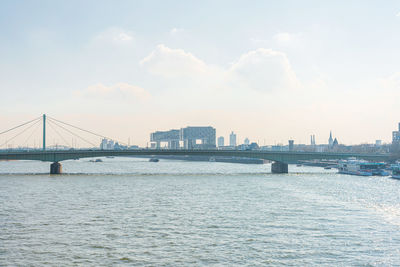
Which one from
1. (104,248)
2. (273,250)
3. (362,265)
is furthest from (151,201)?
(362,265)

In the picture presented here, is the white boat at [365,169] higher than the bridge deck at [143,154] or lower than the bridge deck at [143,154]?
lower

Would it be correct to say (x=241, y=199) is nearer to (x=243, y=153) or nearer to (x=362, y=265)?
(x=362, y=265)

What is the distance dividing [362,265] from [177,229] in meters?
15.0

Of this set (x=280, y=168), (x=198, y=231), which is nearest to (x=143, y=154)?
(x=280, y=168)

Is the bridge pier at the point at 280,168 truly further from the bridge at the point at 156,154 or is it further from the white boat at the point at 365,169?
the white boat at the point at 365,169

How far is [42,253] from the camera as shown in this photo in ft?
84.0

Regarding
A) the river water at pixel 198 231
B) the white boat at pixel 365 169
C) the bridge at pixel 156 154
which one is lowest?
the river water at pixel 198 231

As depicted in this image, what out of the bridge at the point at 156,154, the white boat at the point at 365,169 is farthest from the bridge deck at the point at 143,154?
the white boat at the point at 365,169

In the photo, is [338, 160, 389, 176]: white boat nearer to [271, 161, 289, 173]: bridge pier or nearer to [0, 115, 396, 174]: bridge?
[0, 115, 396, 174]: bridge

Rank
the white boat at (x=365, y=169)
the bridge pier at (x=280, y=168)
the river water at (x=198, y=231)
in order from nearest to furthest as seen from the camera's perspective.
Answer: the river water at (x=198, y=231)
the white boat at (x=365, y=169)
the bridge pier at (x=280, y=168)

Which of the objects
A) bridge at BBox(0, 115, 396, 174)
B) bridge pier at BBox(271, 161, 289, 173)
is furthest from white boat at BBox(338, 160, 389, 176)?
bridge pier at BBox(271, 161, 289, 173)

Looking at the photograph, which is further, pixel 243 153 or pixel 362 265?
pixel 243 153

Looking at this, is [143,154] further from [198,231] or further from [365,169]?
[198,231]

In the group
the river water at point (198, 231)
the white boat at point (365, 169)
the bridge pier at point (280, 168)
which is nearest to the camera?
the river water at point (198, 231)
